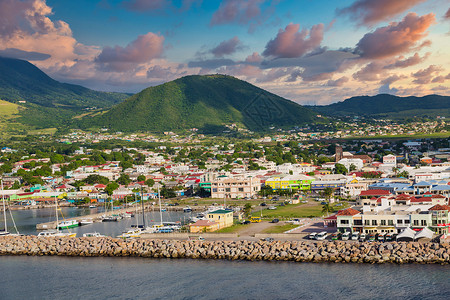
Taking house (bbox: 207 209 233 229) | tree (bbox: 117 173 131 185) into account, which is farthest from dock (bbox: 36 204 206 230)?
tree (bbox: 117 173 131 185)

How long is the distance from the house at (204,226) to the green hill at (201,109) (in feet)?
397

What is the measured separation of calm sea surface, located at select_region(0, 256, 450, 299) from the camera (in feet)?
61.7

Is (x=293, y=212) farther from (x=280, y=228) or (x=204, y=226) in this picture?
(x=204, y=226)

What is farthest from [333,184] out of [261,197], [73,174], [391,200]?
[73,174]

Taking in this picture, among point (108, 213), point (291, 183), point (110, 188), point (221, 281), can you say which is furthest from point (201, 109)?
point (221, 281)

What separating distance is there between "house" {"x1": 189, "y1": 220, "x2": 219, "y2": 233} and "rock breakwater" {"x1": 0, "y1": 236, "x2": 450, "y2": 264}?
10.3ft

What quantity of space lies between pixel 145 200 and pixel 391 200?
90.3 feet

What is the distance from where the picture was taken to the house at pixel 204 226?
2964 centimetres

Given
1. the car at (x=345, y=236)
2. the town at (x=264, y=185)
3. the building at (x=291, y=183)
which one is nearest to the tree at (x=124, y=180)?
the town at (x=264, y=185)

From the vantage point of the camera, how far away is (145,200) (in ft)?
173

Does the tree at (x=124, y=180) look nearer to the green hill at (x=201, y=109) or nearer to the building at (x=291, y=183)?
the building at (x=291, y=183)

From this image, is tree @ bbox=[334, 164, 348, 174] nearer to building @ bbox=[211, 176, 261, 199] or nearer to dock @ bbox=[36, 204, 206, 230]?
building @ bbox=[211, 176, 261, 199]

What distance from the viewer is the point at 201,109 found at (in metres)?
168

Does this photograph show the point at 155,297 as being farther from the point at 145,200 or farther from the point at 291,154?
the point at 291,154
